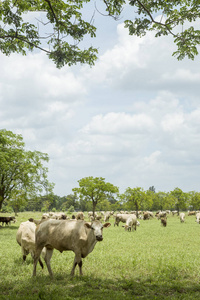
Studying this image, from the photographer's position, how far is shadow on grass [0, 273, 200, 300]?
7.05 metres

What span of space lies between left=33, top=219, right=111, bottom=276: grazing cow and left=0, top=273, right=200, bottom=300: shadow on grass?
70 cm

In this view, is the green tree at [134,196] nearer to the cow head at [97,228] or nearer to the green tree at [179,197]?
the green tree at [179,197]

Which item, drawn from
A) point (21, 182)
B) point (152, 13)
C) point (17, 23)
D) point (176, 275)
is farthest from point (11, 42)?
point (21, 182)

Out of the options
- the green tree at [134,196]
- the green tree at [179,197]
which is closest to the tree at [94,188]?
the green tree at [134,196]

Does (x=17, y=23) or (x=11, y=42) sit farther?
(x=11, y=42)

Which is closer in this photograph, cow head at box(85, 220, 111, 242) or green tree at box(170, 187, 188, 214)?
cow head at box(85, 220, 111, 242)

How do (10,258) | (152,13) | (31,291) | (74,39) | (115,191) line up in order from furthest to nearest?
(115,191)
(10,258)
(74,39)
(152,13)
(31,291)

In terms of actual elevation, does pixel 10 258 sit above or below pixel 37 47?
below

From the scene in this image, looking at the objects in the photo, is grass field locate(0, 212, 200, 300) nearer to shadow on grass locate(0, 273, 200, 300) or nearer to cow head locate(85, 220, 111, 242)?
shadow on grass locate(0, 273, 200, 300)

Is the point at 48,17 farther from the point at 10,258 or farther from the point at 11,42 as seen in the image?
the point at 10,258

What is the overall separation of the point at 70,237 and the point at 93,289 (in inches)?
73.0

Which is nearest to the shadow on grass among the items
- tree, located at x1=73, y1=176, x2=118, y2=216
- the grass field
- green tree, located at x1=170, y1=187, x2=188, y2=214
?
the grass field

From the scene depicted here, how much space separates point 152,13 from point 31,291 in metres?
9.63

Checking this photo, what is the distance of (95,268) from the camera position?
33.2 ft
